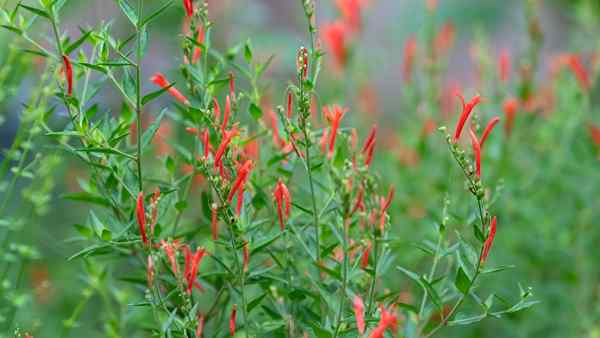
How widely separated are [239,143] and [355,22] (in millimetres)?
1102

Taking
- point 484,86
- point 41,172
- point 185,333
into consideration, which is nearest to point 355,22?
point 484,86

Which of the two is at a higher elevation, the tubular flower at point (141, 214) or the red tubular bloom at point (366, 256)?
the tubular flower at point (141, 214)

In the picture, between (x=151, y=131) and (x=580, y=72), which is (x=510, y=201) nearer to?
(x=580, y=72)

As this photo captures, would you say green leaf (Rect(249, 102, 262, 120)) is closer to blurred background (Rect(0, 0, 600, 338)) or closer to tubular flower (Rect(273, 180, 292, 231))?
tubular flower (Rect(273, 180, 292, 231))

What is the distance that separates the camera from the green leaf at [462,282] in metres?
0.98

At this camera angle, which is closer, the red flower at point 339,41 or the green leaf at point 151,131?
the green leaf at point 151,131

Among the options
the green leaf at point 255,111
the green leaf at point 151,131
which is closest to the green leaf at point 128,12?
the green leaf at point 151,131

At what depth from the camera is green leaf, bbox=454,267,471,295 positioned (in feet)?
3.20

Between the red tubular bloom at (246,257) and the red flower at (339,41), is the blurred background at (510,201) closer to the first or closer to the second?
the red flower at (339,41)

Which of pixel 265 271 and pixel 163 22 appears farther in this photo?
pixel 163 22

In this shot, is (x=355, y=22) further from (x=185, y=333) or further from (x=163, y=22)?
(x=185, y=333)

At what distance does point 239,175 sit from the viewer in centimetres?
95

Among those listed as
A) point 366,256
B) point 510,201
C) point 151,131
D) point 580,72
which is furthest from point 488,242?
point 510,201

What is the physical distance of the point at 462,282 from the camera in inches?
38.7
